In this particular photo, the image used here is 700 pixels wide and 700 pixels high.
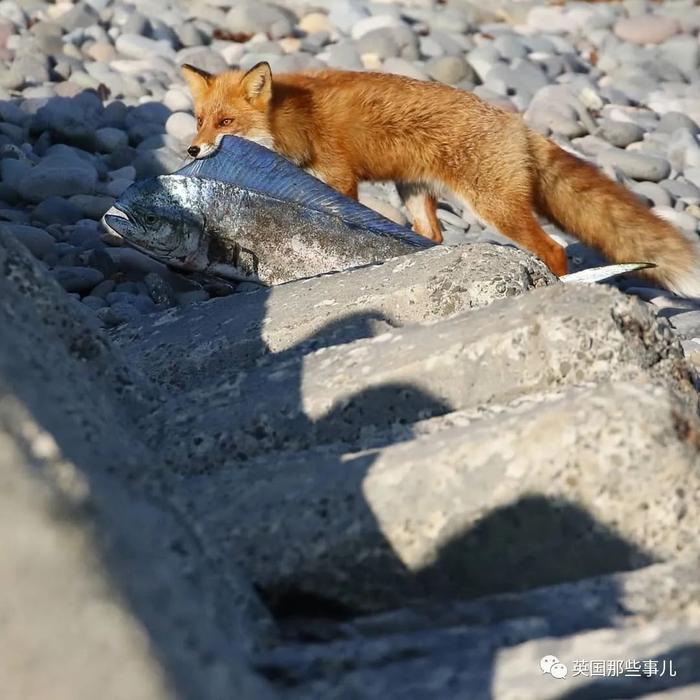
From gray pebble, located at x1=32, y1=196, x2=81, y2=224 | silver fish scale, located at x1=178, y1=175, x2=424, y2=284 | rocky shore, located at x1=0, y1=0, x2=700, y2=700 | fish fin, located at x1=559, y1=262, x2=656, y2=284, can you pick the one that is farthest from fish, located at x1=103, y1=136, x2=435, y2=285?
gray pebble, located at x1=32, y1=196, x2=81, y2=224

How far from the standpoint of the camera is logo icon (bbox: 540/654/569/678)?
188cm

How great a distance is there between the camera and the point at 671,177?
849 cm

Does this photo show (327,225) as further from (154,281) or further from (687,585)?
(687,585)

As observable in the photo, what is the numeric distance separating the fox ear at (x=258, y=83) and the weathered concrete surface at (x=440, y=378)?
4544mm

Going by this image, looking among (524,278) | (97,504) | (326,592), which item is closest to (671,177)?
(524,278)

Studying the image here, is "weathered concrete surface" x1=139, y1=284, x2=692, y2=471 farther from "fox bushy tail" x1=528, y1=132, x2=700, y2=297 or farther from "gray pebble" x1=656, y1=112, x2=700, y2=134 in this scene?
"gray pebble" x1=656, y1=112, x2=700, y2=134

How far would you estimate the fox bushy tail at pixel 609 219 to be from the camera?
628 cm

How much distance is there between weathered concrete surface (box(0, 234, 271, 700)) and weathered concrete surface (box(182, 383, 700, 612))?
429 millimetres

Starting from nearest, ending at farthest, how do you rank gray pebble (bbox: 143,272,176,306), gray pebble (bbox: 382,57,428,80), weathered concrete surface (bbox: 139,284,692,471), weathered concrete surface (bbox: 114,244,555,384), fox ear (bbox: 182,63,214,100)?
1. weathered concrete surface (bbox: 139,284,692,471)
2. weathered concrete surface (bbox: 114,244,555,384)
3. gray pebble (bbox: 143,272,176,306)
4. fox ear (bbox: 182,63,214,100)
5. gray pebble (bbox: 382,57,428,80)

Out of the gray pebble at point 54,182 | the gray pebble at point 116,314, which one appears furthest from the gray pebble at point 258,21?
the gray pebble at point 116,314

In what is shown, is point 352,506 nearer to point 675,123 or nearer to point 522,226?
point 522,226

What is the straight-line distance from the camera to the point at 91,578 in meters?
1.58

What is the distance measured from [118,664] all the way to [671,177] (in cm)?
747

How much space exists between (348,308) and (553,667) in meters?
2.25
